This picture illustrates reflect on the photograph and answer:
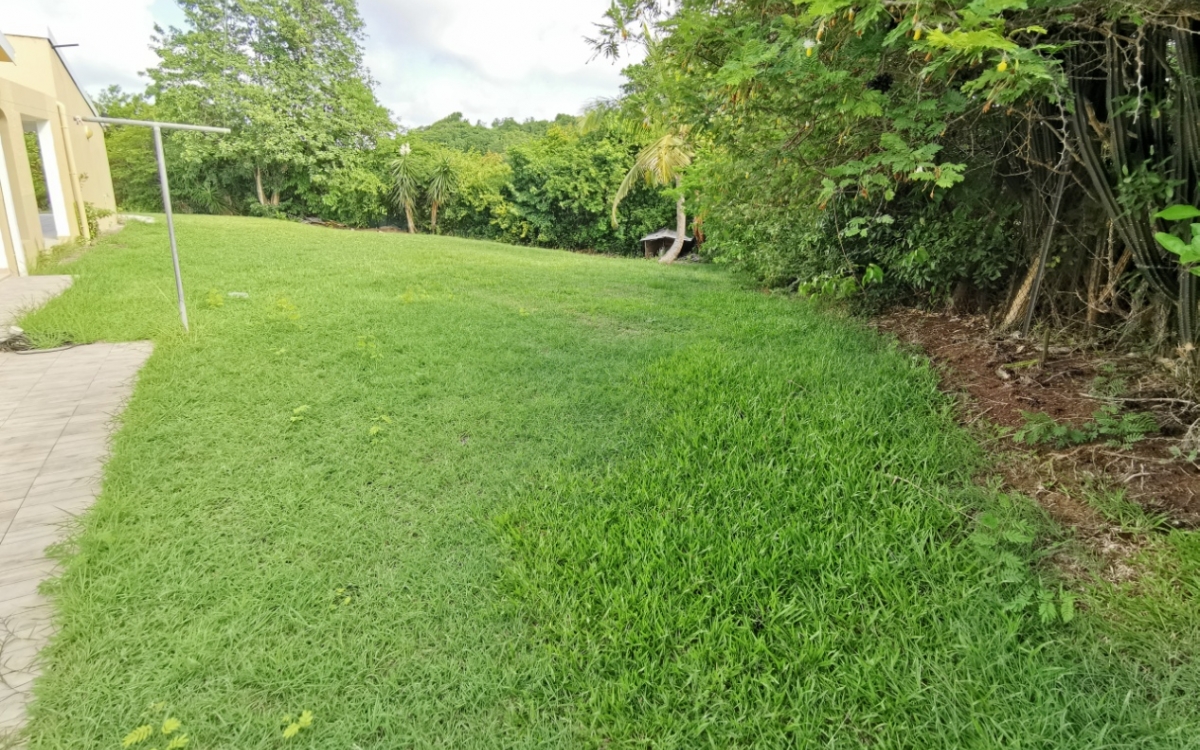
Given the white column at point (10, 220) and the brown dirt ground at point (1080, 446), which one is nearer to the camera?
the brown dirt ground at point (1080, 446)

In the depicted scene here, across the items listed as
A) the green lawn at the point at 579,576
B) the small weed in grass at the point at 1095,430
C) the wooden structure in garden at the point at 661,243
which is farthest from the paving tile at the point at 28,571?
the wooden structure in garden at the point at 661,243

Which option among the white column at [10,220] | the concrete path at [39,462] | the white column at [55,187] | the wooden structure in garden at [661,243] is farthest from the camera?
the wooden structure in garden at [661,243]

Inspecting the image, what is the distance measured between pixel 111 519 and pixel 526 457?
6.08 ft

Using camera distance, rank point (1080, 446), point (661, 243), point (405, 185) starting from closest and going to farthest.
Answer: point (1080, 446), point (661, 243), point (405, 185)

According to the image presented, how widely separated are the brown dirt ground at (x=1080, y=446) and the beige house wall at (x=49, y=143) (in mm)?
9588

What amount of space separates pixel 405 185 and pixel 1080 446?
747 inches

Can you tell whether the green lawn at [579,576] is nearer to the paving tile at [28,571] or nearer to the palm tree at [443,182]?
the paving tile at [28,571]

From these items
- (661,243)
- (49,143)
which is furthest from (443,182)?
(49,143)

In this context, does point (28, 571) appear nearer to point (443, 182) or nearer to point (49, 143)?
point (49, 143)

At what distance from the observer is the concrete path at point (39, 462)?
1.93 m

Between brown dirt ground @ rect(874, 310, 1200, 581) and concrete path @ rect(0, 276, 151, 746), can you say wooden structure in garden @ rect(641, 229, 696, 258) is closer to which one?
brown dirt ground @ rect(874, 310, 1200, 581)

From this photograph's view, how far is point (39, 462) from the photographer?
298 centimetres

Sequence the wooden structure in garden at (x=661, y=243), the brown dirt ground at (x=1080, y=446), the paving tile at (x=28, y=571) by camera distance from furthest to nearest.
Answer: the wooden structure in garden at (x=661, y=243), the paving tile at (x=28, y=571), the brown dirt ground at (x=1080, y=446)

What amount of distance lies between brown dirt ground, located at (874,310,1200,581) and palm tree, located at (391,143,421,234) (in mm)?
17664
